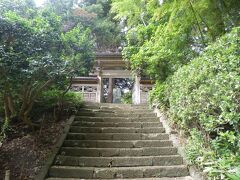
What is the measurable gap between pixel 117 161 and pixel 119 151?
0.39m

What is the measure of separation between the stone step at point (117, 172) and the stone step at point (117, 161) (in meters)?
0.28

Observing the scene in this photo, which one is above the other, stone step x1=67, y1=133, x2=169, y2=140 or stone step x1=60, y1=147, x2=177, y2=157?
stone step x1=67, y1=133, x2=169, y2=140

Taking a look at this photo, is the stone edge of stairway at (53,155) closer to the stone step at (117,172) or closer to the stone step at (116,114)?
the stone step at (117,172)

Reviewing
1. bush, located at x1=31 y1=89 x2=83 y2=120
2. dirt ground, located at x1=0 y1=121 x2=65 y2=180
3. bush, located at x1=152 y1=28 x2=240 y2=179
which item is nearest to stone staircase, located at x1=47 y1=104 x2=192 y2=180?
dirt ground, located at x1=0 y1=121 x2=65 y2=180

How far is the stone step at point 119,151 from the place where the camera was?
216 inches

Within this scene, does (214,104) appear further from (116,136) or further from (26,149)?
(26,149)

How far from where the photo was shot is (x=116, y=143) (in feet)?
19.4

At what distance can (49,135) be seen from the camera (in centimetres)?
603

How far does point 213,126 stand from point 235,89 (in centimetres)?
80

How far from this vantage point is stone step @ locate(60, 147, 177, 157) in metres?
5.49

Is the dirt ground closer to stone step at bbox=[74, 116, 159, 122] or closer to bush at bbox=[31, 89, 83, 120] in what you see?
bush at bbox=[31, 89, 83, 120]

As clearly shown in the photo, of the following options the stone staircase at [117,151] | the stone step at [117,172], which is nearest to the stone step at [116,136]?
the stone staircase at [117,151]

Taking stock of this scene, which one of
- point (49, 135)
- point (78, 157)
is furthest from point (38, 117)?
point (78, 157)

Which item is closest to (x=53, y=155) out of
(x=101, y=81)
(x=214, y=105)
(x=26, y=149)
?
(x=26, y=149)
